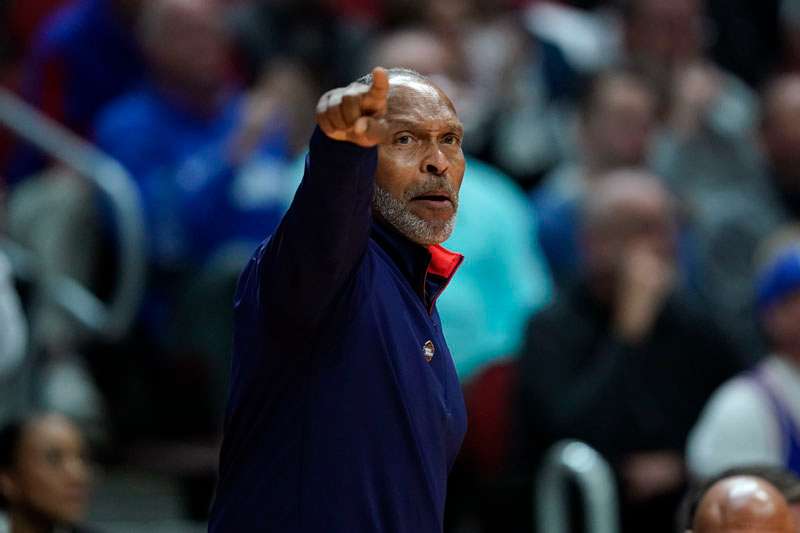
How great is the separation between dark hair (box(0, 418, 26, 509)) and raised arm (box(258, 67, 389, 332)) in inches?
107

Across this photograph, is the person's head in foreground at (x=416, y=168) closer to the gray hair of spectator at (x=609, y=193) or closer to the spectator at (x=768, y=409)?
the spectator at (x=768, y=409)

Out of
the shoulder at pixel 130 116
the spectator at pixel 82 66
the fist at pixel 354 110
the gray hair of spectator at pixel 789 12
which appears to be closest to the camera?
the fist at pixel 354 110

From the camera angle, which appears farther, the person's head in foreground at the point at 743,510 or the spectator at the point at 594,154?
the spectator at the point at 594,154

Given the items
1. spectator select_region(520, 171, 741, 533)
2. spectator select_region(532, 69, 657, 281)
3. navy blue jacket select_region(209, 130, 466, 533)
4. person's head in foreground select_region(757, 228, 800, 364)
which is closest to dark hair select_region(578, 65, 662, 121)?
spectator select_region(532, 69, 657, 281)

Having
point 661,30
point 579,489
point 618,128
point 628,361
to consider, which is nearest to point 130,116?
point 618,128

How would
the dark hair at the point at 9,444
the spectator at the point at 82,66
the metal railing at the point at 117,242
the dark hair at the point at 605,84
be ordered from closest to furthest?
1. the dark hair at the point at 9,444
2. the metal railing at the point at 117,242
3. the spectator at the point at 82,66
4. the dark hair at the point at 605,84

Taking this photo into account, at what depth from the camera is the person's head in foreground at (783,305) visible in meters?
5.34

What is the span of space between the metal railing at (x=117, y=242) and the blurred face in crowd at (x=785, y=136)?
2.81 metres

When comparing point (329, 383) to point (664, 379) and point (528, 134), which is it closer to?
point (664, 379)

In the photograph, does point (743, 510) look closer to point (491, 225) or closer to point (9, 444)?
point (9, 444)

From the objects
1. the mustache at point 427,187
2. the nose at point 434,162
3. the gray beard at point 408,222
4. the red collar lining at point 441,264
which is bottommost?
the red collar lining at point 441,264

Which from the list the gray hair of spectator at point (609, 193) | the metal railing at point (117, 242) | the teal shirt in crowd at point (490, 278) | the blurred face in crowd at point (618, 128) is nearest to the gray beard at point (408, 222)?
the teal shirt in crowd at point (490, 278)

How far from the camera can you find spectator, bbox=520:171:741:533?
5758 mm

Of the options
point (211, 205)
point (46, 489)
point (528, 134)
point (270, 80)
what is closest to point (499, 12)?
point (528, 134)
